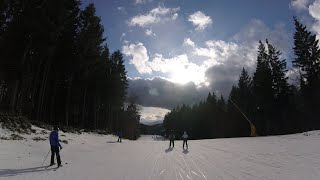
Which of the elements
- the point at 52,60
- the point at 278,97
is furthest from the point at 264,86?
the point at 52,60

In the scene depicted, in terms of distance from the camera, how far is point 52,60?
40.9 meters

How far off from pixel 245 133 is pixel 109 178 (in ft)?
274

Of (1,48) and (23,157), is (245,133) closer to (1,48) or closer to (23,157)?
(1,48)

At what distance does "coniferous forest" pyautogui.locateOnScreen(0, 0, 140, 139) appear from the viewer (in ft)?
92.5

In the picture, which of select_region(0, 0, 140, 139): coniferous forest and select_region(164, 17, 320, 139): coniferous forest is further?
select_region(164, 17, 320, 139): coniferous forest

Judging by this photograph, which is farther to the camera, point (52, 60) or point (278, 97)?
point (278, 97)

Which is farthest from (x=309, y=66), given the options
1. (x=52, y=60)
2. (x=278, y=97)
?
(x=52, y=60)

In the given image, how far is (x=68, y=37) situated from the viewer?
42.4 meters

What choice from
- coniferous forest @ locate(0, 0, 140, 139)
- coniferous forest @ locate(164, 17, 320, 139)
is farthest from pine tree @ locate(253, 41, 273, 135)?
coniferous forest @ locate(0, 0, 140, 139)

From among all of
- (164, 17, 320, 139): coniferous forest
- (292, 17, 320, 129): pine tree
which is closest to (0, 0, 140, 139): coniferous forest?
(164, 17, 320, 139): coniferous forest

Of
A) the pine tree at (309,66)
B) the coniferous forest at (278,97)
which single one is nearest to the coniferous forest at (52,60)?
the coniferous forest at (278,97)

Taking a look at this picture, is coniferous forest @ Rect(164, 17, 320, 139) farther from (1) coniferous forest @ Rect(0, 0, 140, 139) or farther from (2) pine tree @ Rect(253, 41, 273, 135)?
(1) coniferous forest @ Rect(0, 0, 140, 139)

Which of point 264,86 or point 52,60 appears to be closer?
point 52,60

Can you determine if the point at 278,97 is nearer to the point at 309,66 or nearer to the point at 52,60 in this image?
the point at 309,66
